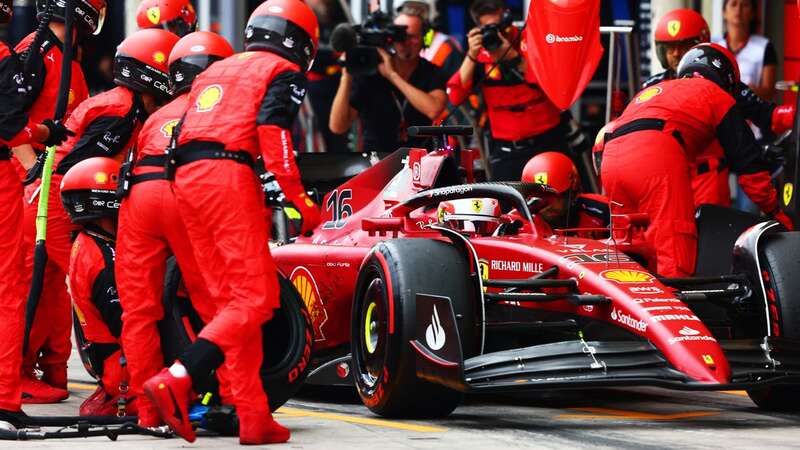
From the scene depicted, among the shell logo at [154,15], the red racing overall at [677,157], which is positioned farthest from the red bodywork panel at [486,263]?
the shell logo at [154,15]

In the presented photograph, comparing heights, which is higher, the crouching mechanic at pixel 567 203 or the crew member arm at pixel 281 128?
the crew member arm at pixel 281 128

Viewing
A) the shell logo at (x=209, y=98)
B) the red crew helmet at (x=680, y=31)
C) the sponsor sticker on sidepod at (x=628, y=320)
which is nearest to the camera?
the shell logo at (x=209, y=98)

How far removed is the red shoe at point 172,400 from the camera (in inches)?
266

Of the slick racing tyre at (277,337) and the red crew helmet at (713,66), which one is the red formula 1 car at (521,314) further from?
the red crew helmet at (713,66)

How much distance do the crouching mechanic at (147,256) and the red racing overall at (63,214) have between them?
4.44ft

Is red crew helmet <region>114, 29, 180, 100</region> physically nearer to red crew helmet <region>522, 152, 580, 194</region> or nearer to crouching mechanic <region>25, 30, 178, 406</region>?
crouching mechanic <region>25, 30, 178, 406</region>

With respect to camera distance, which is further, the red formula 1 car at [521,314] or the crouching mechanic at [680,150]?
the crouching mechanic at [680,150]

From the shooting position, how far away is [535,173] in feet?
32.8

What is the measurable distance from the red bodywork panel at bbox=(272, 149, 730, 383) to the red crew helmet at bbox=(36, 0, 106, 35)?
167 centimetres

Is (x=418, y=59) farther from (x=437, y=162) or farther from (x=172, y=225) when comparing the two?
(x=172, y=225)

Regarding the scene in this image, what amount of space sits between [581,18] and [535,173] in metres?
1.67

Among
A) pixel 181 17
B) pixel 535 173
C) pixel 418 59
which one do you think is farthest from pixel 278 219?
pixel 535 173

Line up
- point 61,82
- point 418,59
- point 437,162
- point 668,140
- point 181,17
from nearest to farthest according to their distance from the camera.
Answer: point 61,82
point 437,162
point 668,140
point 181,17
point 418,59

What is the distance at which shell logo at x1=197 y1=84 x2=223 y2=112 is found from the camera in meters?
7.29
